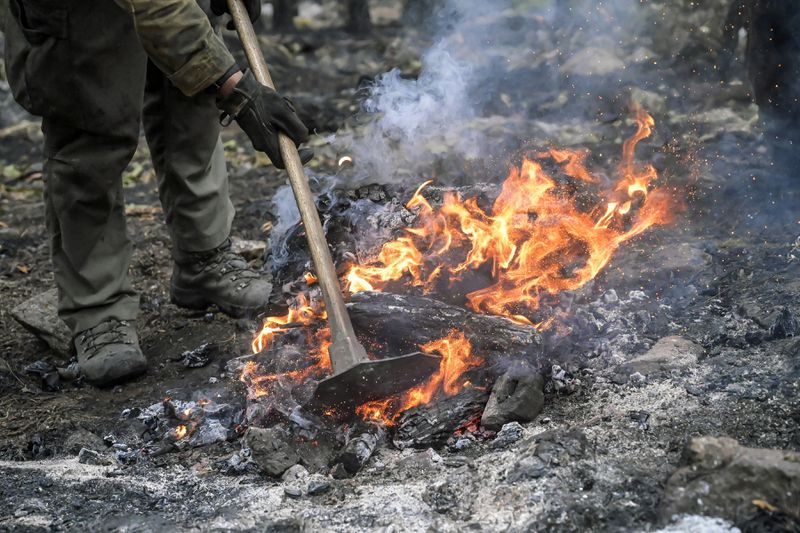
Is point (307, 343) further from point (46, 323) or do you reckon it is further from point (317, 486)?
point (46, 323)

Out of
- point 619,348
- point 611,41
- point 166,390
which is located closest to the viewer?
point 619,348

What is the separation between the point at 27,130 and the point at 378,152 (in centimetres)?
519

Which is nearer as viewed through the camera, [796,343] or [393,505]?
[393,505]

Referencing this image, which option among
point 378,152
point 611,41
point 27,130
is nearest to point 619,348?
point 378,152

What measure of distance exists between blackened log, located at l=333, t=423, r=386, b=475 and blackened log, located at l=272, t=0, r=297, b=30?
28.1 ft

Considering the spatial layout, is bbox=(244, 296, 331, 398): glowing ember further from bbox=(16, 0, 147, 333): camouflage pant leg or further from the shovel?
bbox=(16, 0, 147, 333): camouflage pant leg

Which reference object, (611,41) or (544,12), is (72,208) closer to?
(611,41)

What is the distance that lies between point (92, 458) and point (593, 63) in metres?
5.74

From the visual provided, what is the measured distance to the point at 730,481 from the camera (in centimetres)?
248

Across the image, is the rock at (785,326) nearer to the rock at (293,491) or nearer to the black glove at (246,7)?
the rock at (293,491)

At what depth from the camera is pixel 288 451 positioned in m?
3.29

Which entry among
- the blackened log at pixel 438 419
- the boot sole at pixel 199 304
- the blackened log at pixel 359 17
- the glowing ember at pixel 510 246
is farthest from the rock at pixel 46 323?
the blackened log at pixel 359 17

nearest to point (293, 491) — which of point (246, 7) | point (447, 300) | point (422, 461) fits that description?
point (422, 461)

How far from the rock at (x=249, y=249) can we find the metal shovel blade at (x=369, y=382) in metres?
2.23
